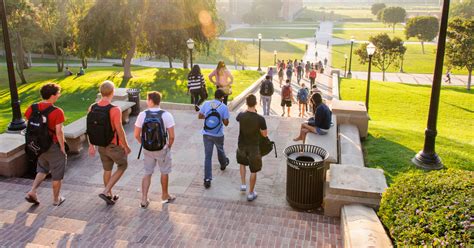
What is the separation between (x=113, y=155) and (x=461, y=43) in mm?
34859

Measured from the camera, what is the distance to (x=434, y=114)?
24.6 ft

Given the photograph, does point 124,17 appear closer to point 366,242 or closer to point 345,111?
point 345,111

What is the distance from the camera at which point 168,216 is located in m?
5.70

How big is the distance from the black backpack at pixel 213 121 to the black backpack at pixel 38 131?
7.71 feet

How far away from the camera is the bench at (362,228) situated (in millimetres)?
4289

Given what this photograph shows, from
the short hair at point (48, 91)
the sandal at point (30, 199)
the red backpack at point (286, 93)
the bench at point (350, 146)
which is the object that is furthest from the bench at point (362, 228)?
the red backpack at point (286, 93)

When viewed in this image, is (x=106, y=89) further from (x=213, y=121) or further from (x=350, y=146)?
(x=350, y=146)

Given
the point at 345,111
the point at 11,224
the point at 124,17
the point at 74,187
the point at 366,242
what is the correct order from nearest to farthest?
the point at 366,242
the point at 11,224
the point at 74,187
the point at 345,111
the point at 124,17

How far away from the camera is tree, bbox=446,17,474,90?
3225cm

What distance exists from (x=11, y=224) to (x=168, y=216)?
205 centimetres

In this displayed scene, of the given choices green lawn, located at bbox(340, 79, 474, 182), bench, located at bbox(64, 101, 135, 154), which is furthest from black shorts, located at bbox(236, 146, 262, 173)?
bench, located at bbox(64, 101, 135, 154)

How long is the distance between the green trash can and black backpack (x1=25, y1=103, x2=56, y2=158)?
345 centimetres

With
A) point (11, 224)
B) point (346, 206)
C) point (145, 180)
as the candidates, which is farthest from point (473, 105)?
point (11, 224)

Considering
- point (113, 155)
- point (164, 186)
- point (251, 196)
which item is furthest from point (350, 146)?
point (113, 155)
